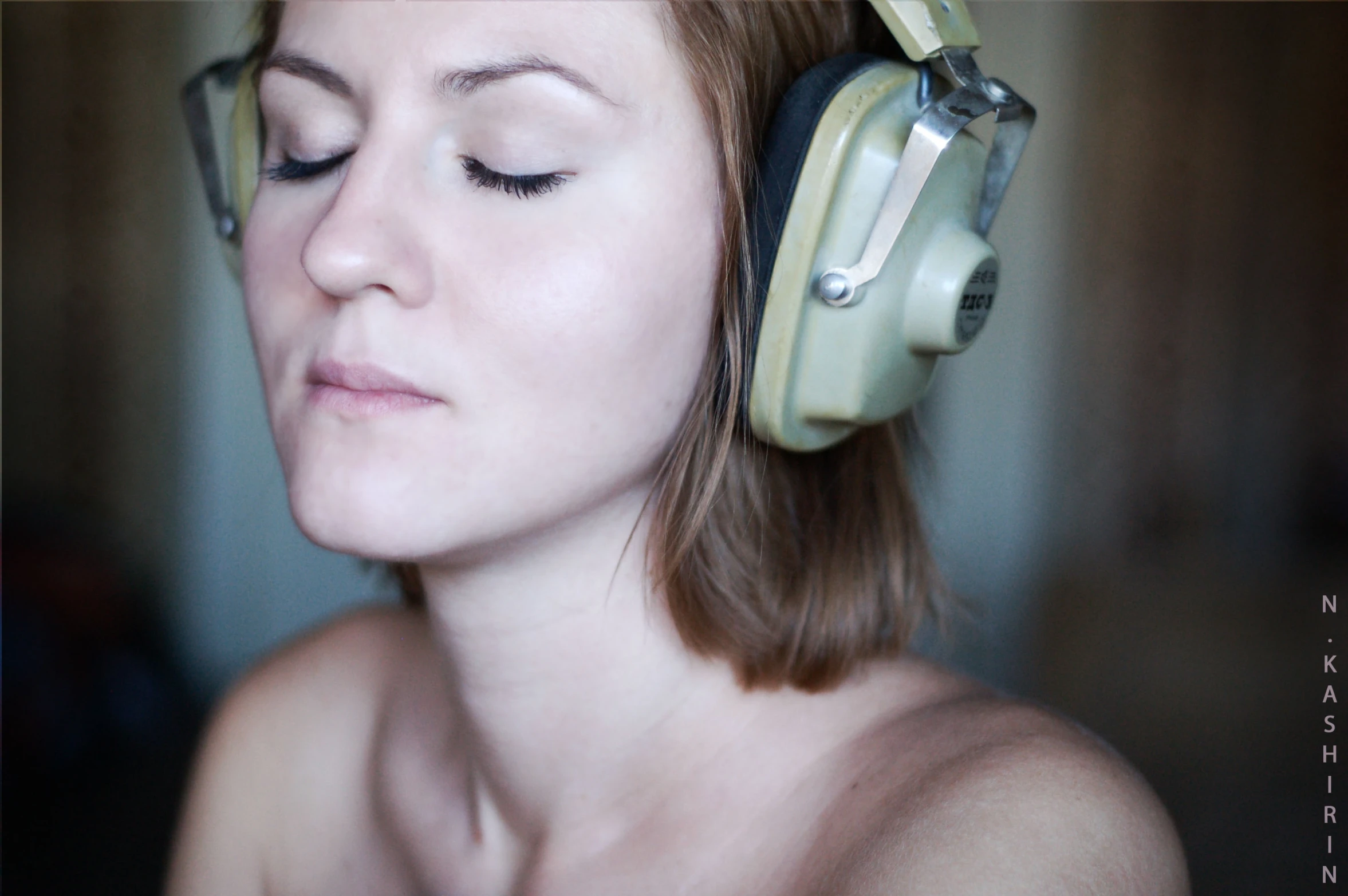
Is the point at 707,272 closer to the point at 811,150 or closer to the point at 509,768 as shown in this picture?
the point at 811,150

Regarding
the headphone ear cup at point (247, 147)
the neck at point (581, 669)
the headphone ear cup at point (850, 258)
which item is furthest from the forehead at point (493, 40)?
the neck at point (581, 669)

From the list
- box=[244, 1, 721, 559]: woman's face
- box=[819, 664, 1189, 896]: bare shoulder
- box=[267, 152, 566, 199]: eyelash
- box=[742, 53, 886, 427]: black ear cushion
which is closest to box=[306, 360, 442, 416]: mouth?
box=[244, 1, 721, 559]: woman's face

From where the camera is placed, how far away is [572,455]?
0.88m

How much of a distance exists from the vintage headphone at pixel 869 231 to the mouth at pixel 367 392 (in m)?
0.28

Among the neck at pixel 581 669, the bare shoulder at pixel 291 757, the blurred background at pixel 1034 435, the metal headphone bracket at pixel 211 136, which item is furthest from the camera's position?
the blurred background at pixel 1034 435

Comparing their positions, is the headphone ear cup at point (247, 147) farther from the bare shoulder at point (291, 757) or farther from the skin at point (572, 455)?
the bare shoulder at point (291, 757)

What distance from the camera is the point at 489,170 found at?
0.85 meters

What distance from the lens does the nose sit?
83 cm

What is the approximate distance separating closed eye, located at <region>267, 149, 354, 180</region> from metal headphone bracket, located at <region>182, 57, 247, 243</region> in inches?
7.2

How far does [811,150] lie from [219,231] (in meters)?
0.65

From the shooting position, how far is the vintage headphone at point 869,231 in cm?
88

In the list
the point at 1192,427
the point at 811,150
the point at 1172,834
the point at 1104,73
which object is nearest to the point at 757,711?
the point at 1172,834

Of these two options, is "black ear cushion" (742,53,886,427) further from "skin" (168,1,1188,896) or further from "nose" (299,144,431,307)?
"nose" (299,144,431,307)

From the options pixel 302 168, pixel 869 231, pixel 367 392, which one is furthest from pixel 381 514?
pixel 869 231
